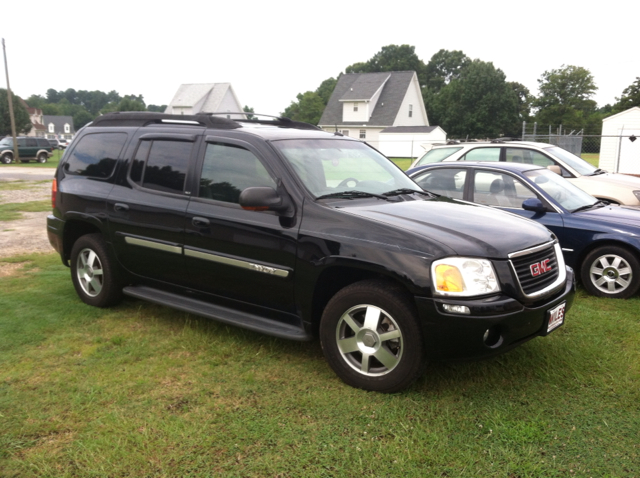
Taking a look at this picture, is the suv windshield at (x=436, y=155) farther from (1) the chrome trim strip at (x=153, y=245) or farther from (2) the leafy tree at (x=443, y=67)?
(2) the leafy tree at (x=443, y=67)

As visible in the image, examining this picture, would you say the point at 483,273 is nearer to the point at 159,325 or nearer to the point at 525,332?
the point at 525,332

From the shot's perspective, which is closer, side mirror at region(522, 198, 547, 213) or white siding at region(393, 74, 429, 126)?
side mirror at region(522, 198, 547, 213)

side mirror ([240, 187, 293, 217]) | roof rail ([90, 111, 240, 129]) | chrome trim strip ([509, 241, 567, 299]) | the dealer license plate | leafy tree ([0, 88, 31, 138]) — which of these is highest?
leafy tree ([0, 88, 31, 138])

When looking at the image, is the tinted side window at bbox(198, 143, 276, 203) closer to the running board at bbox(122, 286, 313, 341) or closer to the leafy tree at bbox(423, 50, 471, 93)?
the running board at bbox(122, 286, 313, 341)

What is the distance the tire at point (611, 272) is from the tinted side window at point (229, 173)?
395 cm

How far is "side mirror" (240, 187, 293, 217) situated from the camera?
3902 mm

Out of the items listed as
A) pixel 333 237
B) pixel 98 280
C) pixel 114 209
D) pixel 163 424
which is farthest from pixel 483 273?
pixel 98 280

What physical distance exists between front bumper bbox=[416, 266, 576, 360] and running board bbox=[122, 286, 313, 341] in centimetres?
99

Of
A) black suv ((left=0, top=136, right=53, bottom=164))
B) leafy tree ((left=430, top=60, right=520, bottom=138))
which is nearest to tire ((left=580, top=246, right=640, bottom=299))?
black suv ((left=0, top=136, right=53, bottom=164))

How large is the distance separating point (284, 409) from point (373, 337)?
29.6 inches

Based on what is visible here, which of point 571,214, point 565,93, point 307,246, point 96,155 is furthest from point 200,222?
point 565,93

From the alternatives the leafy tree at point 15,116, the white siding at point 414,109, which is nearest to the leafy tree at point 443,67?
the white siding at point 414,109

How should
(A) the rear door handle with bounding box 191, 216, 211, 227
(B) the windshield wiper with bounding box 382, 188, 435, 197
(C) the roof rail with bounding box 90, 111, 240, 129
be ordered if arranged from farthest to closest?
(C) the roof rail with bounding box 90, 111, 240, 129 → (B) the windshield wiper with bounding box 382, 188, 435, 197 → (A) the rear door handle with bounding box 191, 216, 211, 227

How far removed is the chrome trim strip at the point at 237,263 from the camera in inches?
160
